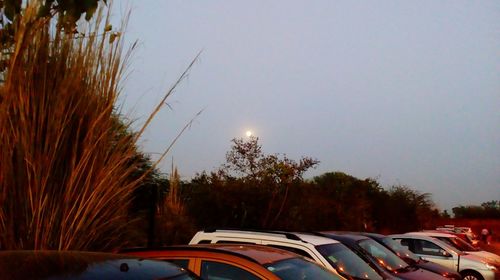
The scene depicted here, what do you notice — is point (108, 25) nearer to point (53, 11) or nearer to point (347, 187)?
point (53, 11)

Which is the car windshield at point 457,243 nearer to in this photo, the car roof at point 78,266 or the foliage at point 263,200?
the foliage at point 263,200

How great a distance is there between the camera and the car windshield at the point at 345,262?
7.18 meters

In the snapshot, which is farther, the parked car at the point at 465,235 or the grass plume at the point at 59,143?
the parked car at the point at 465,235

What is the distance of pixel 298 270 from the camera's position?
527 centimetres

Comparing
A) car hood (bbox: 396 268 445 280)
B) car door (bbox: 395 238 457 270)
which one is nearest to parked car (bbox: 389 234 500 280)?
car door (bbox: 395 238 457 270)

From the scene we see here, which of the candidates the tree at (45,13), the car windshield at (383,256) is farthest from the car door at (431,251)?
the tree at (45,13)

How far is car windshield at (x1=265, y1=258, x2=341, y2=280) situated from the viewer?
505 centimetres

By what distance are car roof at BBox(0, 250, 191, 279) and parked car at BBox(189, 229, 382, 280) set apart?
3.80m

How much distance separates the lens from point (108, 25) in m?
4.71

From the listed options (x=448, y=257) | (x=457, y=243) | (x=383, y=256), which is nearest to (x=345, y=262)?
(x=383, y=256)

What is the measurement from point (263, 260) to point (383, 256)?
5.20 meters

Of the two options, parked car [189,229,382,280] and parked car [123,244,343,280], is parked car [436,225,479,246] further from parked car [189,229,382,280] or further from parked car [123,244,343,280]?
parked car [123,244,343,280]

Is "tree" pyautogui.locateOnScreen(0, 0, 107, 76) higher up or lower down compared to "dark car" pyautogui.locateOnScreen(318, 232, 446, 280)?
higher up

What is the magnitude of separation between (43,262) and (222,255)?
2.27 meters
